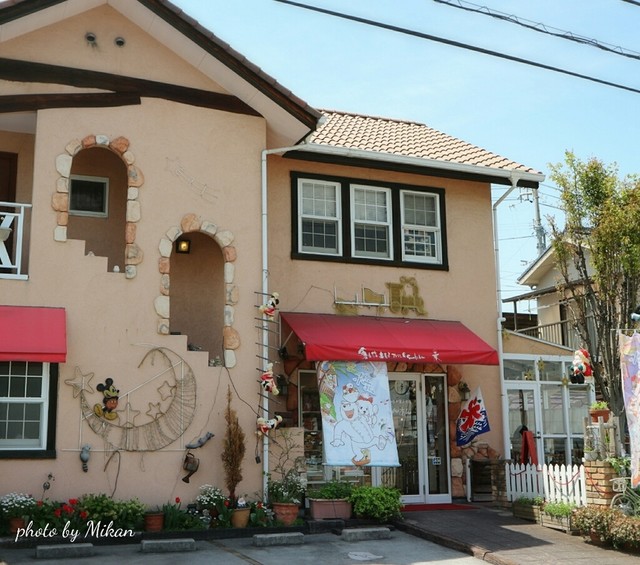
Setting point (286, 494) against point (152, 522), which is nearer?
point (152, 522)

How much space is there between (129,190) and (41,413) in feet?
12.5

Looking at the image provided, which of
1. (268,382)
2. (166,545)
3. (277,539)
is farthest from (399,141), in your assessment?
(166,545)

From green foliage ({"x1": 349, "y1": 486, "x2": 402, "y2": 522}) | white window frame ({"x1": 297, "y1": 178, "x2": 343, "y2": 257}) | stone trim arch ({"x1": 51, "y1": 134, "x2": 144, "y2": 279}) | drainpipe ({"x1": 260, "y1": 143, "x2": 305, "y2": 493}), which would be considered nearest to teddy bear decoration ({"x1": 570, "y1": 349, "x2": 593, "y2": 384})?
green foliage ({"x1": 349, "y1": 486, "x2": 402, "y2": 522})

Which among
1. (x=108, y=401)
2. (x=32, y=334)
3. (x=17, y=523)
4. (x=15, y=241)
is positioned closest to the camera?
(x=17, y=523)

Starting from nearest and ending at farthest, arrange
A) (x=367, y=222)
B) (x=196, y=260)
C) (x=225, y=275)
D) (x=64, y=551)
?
(x=64, y=551) < (x=225, y=275) < (x=196, y=260) < (x=367, y=222)

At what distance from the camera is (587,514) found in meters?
13.2

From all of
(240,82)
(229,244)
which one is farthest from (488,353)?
(240,82)

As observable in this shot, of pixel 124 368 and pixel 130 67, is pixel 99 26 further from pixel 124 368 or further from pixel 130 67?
pixel 124 368

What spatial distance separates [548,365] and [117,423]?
972cm

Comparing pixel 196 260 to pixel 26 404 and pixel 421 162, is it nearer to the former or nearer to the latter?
pixel 26 404

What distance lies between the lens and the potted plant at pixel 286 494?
13766 millimetres

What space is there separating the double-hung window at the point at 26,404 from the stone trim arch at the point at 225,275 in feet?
6.44

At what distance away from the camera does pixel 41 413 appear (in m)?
13.0

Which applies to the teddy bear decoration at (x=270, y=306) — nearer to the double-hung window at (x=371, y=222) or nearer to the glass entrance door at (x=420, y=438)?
the double-hung window at (x=371, y=222)
